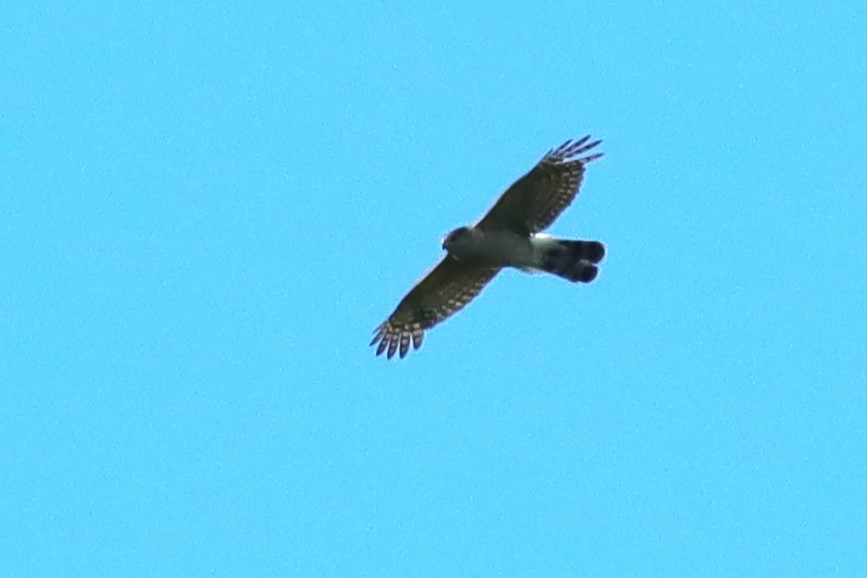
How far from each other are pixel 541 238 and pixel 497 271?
3.99 ft

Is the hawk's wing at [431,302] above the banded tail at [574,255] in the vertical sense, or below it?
above

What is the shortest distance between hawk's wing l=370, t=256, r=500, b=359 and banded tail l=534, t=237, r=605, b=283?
109 cm

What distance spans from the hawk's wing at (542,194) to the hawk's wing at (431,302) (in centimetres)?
100

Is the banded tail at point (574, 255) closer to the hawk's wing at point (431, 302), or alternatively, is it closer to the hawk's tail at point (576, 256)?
the hawk's tail at point (576, 256)

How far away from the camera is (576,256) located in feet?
89.6

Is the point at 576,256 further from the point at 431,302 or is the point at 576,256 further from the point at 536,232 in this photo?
the point at 431,302

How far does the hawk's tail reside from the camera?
27281 mm

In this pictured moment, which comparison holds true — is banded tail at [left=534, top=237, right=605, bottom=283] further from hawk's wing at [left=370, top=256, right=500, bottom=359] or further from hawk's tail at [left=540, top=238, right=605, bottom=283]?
hawk's wing at [left=370, top=256, right=500, bottom=359]

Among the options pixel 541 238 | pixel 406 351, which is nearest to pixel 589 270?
pixel 541 238

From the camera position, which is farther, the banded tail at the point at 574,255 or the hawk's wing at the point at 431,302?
the hawk's wing at the point at 431,302

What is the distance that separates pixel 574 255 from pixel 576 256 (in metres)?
0.03

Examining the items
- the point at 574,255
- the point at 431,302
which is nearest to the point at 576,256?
the point at 574,255

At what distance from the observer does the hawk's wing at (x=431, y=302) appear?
28172 mm

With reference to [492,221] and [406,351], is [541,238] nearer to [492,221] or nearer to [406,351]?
[492,221]
